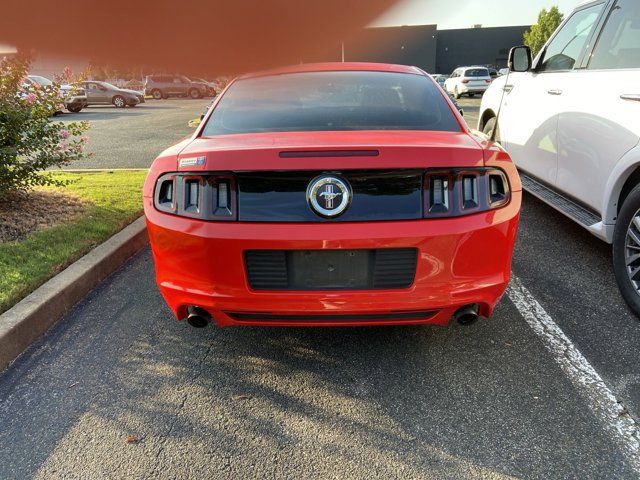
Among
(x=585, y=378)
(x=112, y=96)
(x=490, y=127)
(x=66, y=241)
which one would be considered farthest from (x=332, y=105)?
(x=112, y=96)

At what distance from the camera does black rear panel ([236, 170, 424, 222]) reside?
225 cm

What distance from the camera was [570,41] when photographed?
441 cm

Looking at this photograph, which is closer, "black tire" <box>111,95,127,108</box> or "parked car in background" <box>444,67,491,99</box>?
"black tire" <box>111,95,127,108</box>

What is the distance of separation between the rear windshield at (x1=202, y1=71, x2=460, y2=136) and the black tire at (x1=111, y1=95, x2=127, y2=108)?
25.0 metres

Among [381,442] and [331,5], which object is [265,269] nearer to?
[381,442]

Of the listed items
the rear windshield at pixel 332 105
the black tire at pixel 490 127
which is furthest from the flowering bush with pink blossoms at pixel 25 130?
the black tire at pixel 490 127

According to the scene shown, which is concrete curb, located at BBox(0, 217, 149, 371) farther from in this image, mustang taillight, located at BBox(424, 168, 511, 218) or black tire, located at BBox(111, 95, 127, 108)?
black tire, located at BBox(111, 95, 127, 108)

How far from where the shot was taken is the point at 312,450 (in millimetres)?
2135

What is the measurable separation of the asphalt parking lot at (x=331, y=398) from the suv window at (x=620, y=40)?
1.62 metres

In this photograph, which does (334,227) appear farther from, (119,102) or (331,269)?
(119,102)

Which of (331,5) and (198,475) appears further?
(198,475)

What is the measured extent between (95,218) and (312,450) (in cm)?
348

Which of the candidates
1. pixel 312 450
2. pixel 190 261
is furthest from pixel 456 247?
pixel 190 261

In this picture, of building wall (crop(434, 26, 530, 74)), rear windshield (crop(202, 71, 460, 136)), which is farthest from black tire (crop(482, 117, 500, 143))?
building wall (crop(434, 26, 530, 74))
